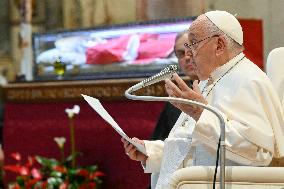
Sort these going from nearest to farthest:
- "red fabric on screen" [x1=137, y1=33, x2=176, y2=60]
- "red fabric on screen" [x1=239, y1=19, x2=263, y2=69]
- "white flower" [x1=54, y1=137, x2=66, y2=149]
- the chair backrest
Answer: the chair backrest < "red fabric on screen" [x1=239, y1=19, x2=263, y2=69] < "white flower" [x1=54, y1=137, x2=66, y2=149] < "red fabric on screen" [x1=137, y1=33, x2=176, y2=60]

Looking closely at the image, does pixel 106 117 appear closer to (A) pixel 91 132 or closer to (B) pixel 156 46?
(A) pixel 91 132

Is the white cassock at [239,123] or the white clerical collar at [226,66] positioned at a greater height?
the white clerical collar at [226,66]

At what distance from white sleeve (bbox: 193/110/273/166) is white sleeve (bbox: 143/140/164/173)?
0.73 m

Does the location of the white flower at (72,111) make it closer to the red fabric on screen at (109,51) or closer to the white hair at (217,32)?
the red fabric on screen at (109,51)

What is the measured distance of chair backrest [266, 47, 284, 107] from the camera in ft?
14.3

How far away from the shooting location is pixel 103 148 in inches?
280

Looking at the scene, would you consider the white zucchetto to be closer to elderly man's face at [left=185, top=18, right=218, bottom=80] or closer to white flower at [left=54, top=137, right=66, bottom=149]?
elderly man's face at [left=185, top=18, right=218, bottom=80]

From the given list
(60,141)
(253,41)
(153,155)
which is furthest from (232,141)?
(60,141)

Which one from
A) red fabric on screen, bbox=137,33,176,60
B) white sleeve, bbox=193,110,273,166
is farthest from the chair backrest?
red fabric on screen, bbox=137,33,176,60

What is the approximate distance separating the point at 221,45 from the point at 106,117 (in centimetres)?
71

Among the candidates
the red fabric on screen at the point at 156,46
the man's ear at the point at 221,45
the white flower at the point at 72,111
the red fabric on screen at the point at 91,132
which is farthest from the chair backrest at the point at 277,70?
the white flower at the point at 72,111

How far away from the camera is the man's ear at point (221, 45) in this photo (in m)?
4.02

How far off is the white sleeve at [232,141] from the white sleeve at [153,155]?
28.8 inches

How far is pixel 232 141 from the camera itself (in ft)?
12.0
